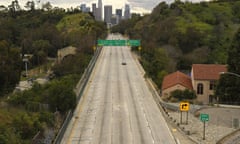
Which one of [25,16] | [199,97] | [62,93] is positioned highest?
[25,16]

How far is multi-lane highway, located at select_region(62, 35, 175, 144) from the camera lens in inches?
1174

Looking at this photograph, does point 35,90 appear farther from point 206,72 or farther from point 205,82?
point 206,72

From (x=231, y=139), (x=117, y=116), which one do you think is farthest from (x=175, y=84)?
(x=231, y=139)

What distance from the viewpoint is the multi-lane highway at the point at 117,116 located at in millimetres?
29812

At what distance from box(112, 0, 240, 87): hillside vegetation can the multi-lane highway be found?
7426 millimetres

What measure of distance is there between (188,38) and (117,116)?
57.1 meters

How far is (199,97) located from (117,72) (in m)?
19.9

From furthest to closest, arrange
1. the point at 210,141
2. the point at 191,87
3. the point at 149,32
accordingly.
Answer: the point at 149,32 → the point at 191,87 → the point at 210,141

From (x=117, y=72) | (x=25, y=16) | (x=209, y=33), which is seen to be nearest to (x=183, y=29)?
(x=209, y=33)

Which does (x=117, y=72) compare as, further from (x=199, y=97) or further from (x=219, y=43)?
(x=219, y=43)

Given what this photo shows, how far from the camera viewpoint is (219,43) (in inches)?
3472

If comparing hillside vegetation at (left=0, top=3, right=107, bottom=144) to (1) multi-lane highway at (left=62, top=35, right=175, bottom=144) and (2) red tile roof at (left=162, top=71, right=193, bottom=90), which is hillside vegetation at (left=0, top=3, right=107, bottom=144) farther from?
(2) red tile roof at (left=162, top=71, right=193, bottom=90)

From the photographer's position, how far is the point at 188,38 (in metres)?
89.6

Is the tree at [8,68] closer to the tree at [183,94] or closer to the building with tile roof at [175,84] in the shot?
the building with tile roof at [175,84]
